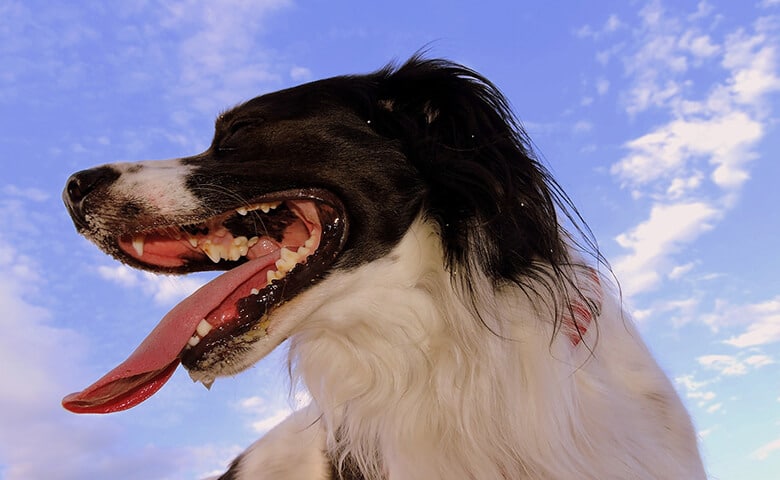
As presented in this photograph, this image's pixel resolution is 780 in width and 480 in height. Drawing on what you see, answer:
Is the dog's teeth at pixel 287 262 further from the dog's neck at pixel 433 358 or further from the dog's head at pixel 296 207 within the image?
the dog's neck at pixel 433 358

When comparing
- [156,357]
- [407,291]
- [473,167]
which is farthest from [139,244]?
[473,167]

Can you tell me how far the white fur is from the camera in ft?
10.5

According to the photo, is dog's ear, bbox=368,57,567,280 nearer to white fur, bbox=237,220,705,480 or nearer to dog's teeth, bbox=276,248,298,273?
white fur, bbox=237,220,705,480

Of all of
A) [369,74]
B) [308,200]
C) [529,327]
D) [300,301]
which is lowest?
[529,327]

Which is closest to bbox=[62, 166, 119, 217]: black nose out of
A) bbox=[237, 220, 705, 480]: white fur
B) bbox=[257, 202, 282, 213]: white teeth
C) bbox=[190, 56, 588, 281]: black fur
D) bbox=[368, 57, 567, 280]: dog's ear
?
bbox=[190, 56, 588, 281]: black fur

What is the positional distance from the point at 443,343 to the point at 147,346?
1278 mm

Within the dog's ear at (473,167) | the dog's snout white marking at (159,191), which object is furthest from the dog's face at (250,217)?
the dog's ear at (473,167)

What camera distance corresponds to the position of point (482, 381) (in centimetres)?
325

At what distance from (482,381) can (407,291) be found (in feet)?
1.57

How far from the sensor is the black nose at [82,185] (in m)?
3.44

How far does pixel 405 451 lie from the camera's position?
3400mm

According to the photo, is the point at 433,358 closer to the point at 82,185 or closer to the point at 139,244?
the point at 139,244

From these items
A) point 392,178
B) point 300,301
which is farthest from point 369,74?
point 300,301

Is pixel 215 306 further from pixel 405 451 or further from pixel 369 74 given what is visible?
pixel 369 74
